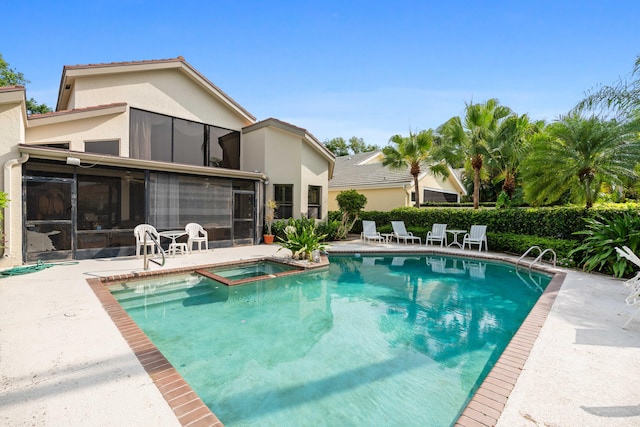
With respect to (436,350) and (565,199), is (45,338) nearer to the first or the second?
(436,350)

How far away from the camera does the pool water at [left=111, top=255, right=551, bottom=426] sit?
131 inches

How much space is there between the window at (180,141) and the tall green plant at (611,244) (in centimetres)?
1466

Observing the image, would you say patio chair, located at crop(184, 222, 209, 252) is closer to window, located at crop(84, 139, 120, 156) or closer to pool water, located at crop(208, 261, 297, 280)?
pool water, located at crop(208, 261, 297, 280)

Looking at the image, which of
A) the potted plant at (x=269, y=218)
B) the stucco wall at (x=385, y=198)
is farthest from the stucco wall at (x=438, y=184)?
the potted plant at (x=269, y=218)

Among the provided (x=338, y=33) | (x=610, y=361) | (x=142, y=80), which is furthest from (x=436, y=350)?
(x=142, y=80)

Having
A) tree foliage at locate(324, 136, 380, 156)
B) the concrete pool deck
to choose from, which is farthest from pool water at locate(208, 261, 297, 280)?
tree foliage at locate(324, 136, 380, 156)

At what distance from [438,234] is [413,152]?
534 cm

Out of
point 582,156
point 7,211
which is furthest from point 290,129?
point 582,156

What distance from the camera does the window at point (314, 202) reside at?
661 inches

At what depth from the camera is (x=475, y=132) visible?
52.6 ft

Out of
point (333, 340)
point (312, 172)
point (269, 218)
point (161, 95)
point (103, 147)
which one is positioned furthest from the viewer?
point (312, 172)

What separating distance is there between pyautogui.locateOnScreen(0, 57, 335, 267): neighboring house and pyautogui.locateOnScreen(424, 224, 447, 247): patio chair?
5678 millimetres

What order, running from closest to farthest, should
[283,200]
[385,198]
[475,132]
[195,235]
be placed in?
[195,235]
[283,200]
[475,132]
[385,198]

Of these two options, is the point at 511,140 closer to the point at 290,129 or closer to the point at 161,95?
the point at 290,129
